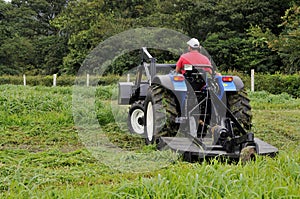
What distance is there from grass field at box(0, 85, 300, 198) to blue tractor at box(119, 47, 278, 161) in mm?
267

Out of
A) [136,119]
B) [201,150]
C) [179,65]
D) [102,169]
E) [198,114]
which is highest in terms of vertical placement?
[179,65]

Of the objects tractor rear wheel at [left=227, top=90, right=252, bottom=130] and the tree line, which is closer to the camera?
tractor rear wheel at [left=227, top=90, right=252, bottom=130]

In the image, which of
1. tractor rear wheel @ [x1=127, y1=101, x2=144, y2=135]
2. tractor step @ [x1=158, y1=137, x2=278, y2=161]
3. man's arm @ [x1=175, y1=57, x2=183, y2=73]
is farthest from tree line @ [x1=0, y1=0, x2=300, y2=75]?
tractor step @ [x1=158, y1=137, x2=278, y2=161]

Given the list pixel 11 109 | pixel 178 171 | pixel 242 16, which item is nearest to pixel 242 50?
pixel 242 16

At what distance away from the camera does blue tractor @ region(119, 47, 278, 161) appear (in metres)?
4.55

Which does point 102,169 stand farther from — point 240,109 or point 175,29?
point 175,29

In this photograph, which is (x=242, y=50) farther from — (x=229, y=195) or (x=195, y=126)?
(x=229, y=195)

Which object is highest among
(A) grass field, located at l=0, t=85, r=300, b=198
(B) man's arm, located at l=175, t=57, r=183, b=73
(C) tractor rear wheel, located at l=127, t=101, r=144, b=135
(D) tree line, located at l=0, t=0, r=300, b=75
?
(D) tree line, located at l=0, t=0, r=300, b=75

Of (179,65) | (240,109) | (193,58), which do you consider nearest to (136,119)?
(179,65)

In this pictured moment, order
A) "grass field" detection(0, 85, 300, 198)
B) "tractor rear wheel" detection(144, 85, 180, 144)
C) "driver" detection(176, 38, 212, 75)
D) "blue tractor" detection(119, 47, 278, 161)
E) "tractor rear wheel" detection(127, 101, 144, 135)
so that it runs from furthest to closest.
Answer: "tractor rear wheel" detection(127, 101, 144, 135)
"driver" detection(176, 38, 212, 75)
"tractor rear wheel" detection(144, 85, 180, 144)
"blue tractor" detection(119, 47, 278, 161)
"grass field" detection(0, 85, 300, 198)

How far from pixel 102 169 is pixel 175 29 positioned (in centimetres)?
2599

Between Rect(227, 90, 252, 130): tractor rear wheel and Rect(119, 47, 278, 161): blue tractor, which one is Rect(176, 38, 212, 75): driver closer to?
Rect(119, 47, 278, 161): blue tractor

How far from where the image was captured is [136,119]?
681 cm

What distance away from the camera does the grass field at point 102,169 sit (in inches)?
118
